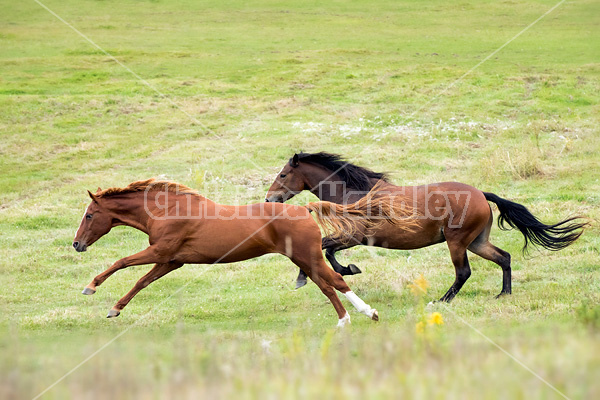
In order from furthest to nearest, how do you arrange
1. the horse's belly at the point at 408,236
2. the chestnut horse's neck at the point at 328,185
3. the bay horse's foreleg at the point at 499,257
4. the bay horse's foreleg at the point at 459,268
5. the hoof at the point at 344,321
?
the chestnut horse's neck at the point at 328,185 → the horse's belly at the point at 408,236 → the bay horse's foreleg at the point at 459,268 → the bay horse's foreleg at the point at 499,257 → the hoof at the point at 344,321

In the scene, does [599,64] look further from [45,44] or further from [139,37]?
[45,44]

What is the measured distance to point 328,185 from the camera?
10.4 meters

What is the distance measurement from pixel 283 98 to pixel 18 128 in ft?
35.8

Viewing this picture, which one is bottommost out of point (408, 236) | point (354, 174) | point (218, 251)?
point (408, 236)

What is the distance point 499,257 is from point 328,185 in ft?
9.13

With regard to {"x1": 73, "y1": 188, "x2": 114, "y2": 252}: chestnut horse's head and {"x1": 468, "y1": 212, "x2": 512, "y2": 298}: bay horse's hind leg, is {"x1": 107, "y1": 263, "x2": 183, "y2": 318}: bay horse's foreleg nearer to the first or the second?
{"x1": 73, "y1": 188, "x2": 114, "y2": 252}: chestnut horse's head

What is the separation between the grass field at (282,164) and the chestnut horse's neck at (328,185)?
143 cm

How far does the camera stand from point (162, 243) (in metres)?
8.39

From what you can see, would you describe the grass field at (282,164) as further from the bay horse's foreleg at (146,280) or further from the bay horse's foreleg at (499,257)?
the bay horse's foreleg at (146,280)

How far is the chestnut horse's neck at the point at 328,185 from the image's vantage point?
10070 mm

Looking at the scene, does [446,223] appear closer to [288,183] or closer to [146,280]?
[288,183]

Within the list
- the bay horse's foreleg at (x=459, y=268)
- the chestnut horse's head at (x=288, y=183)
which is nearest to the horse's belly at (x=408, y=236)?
the bay horse's foreleg at (x=459, y=268)

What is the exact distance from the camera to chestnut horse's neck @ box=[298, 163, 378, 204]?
10.1m

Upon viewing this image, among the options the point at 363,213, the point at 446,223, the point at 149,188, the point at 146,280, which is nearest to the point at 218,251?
the point at 146,280
